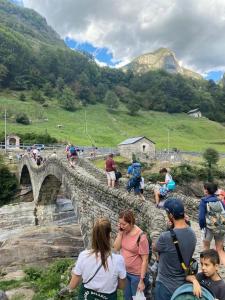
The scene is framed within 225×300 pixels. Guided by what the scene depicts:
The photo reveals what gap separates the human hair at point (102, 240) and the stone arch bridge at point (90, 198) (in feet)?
10.5

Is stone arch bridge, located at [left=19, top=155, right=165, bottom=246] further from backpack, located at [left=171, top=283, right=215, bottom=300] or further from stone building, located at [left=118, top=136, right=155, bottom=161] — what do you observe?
stone building, located at [left=118, top=136, right=155, bottom=161]

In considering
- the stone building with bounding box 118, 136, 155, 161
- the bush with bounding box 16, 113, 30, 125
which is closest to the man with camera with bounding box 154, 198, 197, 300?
the stone building with bounding box 118, 136, 155, 161

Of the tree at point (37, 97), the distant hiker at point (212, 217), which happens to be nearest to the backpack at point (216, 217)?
the distant hiker at point (212, 217)

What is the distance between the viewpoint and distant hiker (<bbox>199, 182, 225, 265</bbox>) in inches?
302

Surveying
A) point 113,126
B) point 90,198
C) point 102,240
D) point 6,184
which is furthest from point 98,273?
point 113,126

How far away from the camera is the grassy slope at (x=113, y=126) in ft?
286

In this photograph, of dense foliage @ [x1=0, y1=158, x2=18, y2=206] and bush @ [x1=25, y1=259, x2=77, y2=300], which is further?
dense foliage @ [x1=0, y1=158, x2=18, y2=206]

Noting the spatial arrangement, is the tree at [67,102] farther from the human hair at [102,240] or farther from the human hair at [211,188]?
the human hair at [102,240]

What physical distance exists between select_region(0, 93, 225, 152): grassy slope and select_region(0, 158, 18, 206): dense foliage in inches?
1092

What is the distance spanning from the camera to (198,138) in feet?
354

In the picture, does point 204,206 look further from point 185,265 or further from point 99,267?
point 99,267

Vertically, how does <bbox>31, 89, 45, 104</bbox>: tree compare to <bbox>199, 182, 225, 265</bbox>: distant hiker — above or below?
above

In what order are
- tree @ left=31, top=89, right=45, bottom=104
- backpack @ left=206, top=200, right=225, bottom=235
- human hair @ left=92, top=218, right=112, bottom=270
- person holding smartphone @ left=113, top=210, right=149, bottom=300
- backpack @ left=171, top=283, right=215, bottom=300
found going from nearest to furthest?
1. backpack @ left=171, top=283, right=215, bottom=300
2. human hair @ left=92, top=218, right=112, bottom=270
3. person holding smartphone @ left=113, top=210, right=149, bottom=300
4. backpack @ left=206, top=200, right=225, bottom=235
5. tree @ left=31, top=89, right=45, bottom=104

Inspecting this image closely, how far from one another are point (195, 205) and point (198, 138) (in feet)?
315
